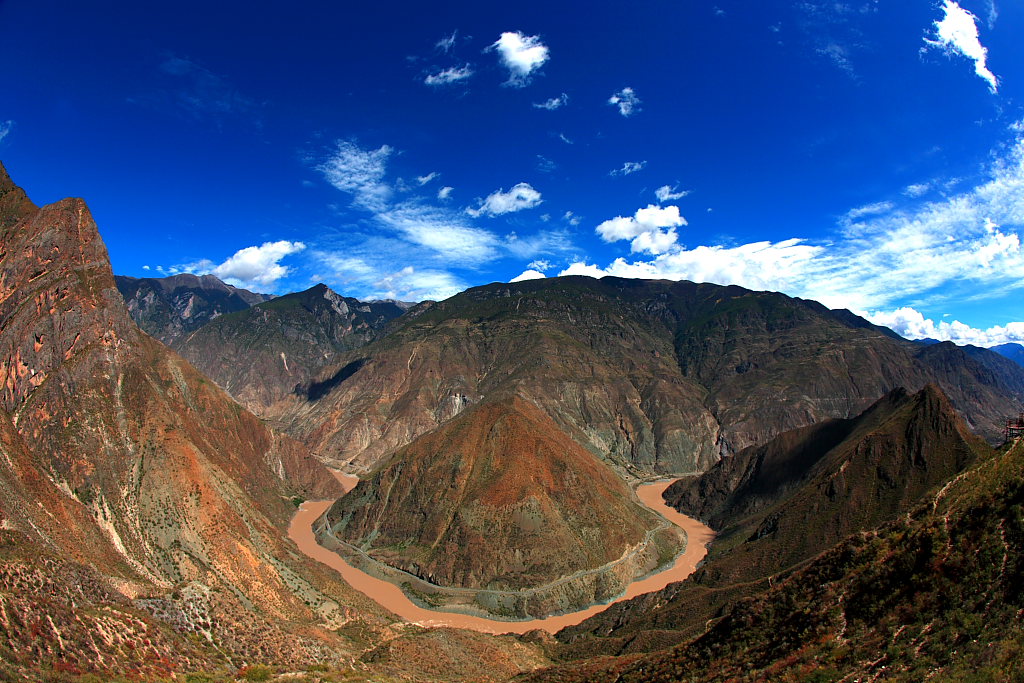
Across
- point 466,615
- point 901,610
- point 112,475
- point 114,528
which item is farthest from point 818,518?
point 112,475

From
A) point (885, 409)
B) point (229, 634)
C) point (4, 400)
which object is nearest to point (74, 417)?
point (4, 400)

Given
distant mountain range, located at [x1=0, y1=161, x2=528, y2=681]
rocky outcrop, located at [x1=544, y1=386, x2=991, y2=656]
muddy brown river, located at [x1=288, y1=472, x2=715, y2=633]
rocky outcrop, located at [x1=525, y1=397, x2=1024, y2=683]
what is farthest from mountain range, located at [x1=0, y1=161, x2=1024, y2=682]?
muddy brown river, located at [x1=288, y1=472, x2=715, y2=633]

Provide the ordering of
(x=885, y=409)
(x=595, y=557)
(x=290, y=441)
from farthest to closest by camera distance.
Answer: (x=290, y=441) < (x=885, y=409) < (x=595, y=557)

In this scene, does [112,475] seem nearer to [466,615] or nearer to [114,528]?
[114,528]

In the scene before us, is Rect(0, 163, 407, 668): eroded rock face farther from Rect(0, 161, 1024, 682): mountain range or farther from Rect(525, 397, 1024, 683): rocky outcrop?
Rect(525, 397, 1024, 683): rocky outcrop

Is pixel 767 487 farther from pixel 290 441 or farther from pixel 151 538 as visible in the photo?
pixel 290 441

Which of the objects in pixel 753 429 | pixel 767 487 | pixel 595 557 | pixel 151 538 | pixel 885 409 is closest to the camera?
pixel 151 538

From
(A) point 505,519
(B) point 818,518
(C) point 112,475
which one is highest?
(C) point 112,475

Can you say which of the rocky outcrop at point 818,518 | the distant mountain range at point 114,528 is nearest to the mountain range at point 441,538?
the distant mountain range at point 114,528
